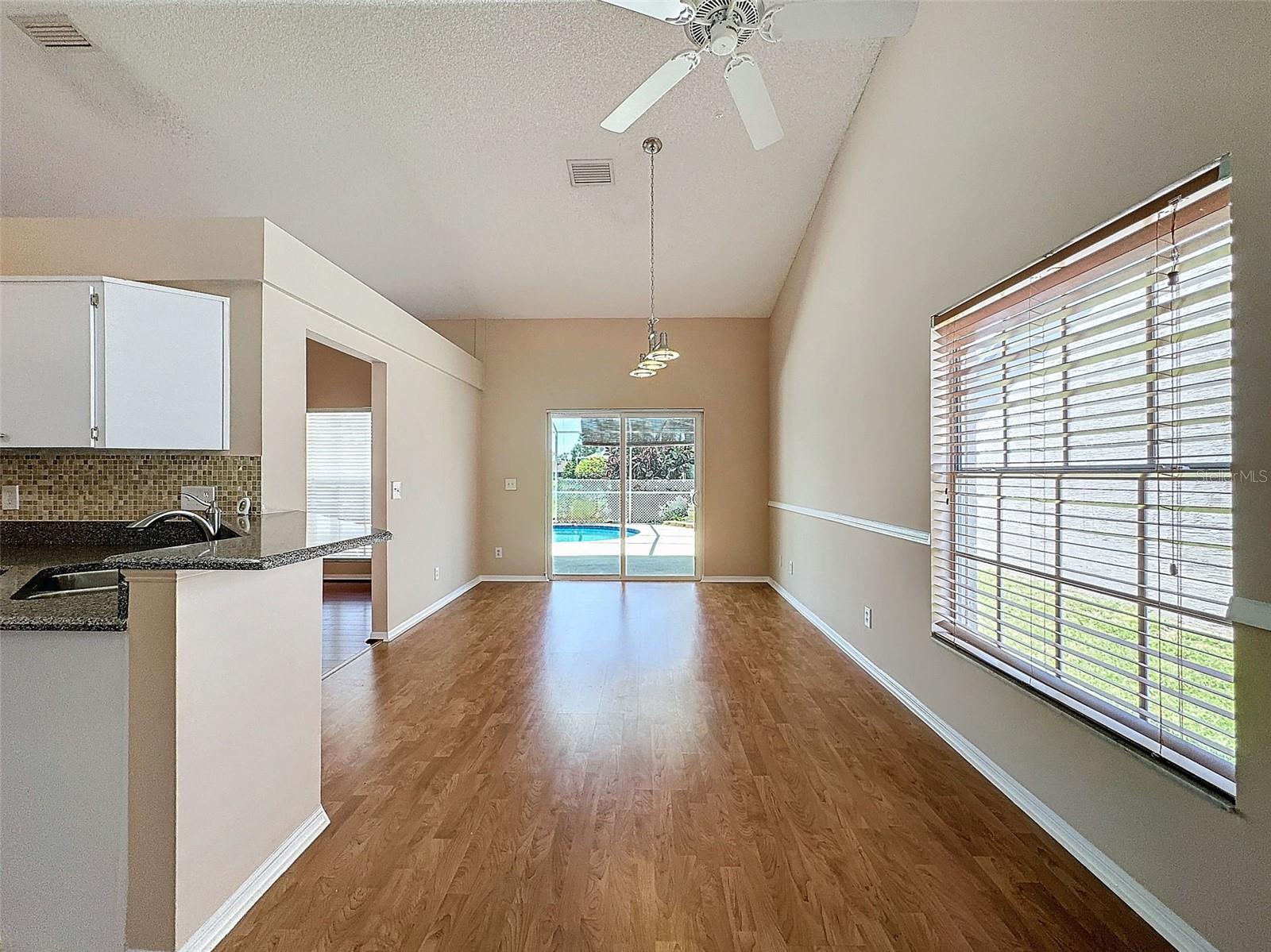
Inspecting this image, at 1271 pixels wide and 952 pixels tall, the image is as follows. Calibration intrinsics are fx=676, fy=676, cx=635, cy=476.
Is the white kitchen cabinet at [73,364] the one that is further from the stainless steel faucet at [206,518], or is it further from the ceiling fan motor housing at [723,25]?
the ceiling fan motor housing at [723,25]

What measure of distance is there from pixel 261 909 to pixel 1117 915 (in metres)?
2.36

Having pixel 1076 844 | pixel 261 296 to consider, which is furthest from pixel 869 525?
pixel 261 296

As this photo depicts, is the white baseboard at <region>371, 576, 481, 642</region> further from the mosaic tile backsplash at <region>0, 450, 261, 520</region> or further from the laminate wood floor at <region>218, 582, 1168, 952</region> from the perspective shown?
the mosaic tile backsplash at <region>0, 450, 261, 520</region>

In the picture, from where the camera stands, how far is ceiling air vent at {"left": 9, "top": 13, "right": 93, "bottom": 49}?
364cm

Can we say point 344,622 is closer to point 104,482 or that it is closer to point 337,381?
point 104,482

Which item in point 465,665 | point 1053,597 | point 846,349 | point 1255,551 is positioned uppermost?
point 846,349

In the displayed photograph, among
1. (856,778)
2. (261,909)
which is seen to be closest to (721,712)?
(856,778)

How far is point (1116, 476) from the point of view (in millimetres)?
2012

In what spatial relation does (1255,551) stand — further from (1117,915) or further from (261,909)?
(261,909)

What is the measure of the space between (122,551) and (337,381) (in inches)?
177

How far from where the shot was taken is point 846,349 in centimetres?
469

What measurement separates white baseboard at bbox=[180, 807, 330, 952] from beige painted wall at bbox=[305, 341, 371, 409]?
18.5 feet

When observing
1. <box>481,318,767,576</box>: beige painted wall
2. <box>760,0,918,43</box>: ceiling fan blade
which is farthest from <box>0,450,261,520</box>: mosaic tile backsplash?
<box>481,318,767,576</box>: beige painted wall

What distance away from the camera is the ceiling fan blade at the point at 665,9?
7.33 feet
